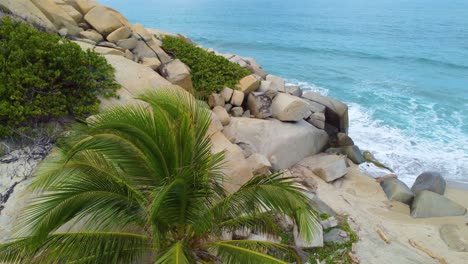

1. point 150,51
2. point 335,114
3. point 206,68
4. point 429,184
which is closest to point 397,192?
point 429,184

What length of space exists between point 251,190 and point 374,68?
26.9m

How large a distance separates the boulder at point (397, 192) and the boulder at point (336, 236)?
343 centimetres

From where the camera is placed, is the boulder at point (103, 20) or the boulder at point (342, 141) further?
the boulder at point (342, 141)

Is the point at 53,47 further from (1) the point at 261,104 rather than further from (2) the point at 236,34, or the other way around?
(2) the point at 236,34

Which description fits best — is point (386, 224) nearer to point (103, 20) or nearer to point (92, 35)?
point (92, 35)

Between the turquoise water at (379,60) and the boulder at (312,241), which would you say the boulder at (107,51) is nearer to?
the boulder at (312,241)

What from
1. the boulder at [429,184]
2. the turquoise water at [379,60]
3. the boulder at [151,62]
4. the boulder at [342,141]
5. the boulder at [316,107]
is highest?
the boulder at [151,62]

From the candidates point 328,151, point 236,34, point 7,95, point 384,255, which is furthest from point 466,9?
point 7,95

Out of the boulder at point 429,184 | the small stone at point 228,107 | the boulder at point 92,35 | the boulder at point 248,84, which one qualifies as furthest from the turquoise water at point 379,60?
the boulder at point 92,35

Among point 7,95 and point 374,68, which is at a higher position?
point 7,95

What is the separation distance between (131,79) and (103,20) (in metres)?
3.70

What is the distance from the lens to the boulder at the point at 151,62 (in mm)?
11970

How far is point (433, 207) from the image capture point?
34.9 ft

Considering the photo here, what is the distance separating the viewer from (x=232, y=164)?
8.45m
